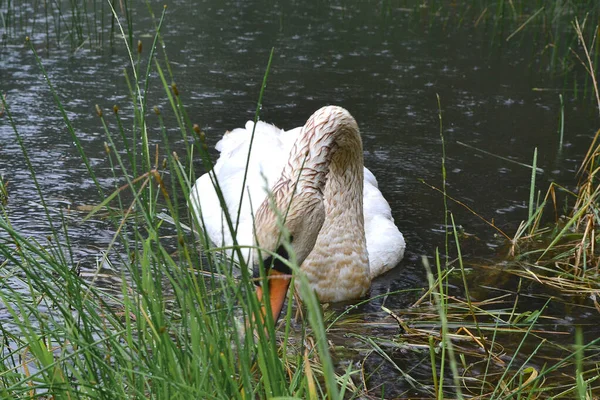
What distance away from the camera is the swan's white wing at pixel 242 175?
5262 mm

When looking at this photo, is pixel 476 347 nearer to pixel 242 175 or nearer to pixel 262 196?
pixel 262 196

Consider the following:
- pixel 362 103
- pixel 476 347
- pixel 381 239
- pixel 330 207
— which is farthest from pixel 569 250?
pixel 362 103

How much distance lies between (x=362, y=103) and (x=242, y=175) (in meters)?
3.18

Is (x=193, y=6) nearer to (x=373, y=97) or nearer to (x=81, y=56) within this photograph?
(x=81, y=56)

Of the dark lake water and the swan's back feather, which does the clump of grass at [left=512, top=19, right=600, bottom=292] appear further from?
the swan's back feather

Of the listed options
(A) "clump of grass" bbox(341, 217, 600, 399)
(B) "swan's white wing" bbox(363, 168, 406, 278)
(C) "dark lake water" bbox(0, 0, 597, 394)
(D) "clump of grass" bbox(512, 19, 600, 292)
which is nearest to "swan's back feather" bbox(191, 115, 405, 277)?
(B) "swan's white wing" bbox(363, 168, 406, 278)

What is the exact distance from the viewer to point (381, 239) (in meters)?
5.39

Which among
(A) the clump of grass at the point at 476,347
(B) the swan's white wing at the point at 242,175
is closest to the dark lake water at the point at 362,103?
(A) the clump of grass at the point at 476,347

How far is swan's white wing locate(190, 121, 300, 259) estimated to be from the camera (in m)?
5.26

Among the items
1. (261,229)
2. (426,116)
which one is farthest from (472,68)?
(261,229)

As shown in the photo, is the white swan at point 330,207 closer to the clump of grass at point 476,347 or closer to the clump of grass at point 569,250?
the clump of grass at point 476,347

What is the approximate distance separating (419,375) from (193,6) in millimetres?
9619

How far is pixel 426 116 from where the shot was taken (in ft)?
27.1

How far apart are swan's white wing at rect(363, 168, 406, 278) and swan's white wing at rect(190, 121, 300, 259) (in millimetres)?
701
